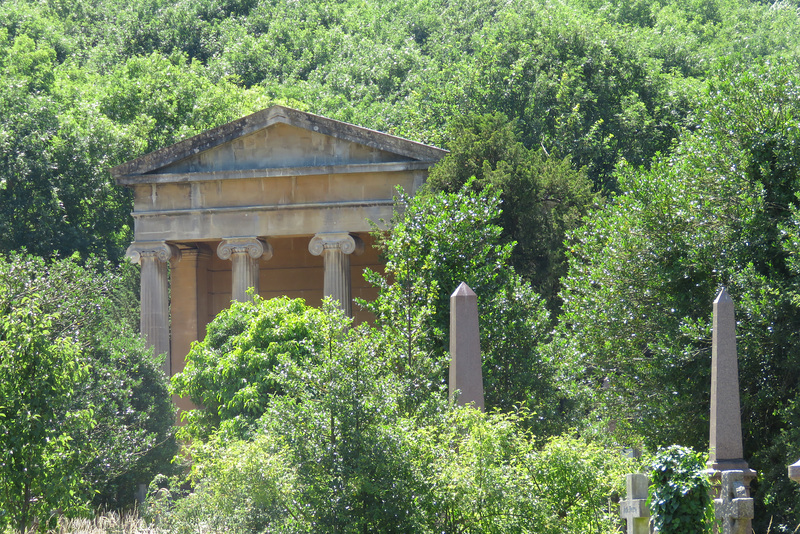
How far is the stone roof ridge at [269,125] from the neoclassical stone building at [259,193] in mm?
30

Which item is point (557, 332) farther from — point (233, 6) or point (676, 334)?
point (233, 6)

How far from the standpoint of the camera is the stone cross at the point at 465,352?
595 inches

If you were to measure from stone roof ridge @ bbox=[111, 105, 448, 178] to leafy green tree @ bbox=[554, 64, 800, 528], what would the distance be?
442 inches

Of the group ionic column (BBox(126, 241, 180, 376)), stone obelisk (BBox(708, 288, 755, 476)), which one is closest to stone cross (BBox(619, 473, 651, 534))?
stone obelisk (BBox(708, 288, 755, 476))

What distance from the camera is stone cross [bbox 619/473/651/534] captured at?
12.8 m

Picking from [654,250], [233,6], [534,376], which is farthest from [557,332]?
[233,6]

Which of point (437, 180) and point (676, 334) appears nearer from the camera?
point (676, 334)

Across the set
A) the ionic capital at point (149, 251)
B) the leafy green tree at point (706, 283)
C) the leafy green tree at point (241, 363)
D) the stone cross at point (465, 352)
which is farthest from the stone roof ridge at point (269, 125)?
the stone cross at point (465, 352)

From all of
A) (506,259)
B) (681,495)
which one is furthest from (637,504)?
(506,259)

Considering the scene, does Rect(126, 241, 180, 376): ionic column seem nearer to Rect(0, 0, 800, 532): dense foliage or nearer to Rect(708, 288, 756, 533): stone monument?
Rect(0, 0, 800, 532): dense foliage

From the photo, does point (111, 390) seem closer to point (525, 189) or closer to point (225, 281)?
point (525, 189)

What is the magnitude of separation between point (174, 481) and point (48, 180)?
26.2 metres

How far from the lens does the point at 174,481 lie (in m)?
18.5

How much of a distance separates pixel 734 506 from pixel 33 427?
8577 mm
